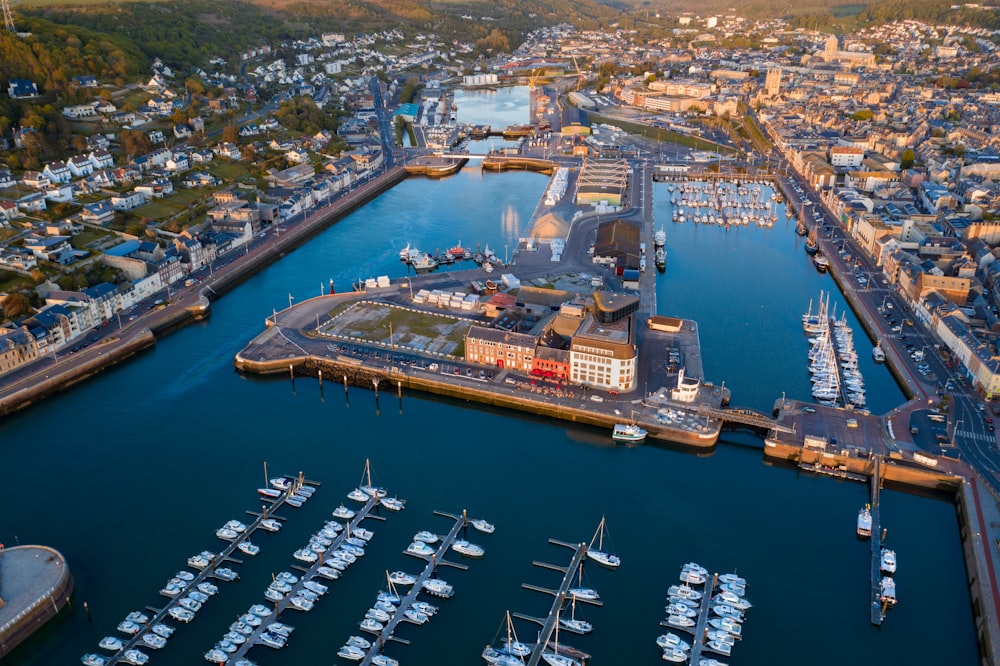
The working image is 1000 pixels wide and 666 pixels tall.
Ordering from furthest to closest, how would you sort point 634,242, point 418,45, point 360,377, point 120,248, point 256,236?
point 418,45 → point 256,236 → point 634,242 → point 120,248 → point 360,377

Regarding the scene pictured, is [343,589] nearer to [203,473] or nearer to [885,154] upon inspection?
[203,473]

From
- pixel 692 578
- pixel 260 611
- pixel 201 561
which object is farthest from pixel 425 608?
pixel 692 578

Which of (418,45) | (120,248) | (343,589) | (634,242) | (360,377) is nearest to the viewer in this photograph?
(343,589)

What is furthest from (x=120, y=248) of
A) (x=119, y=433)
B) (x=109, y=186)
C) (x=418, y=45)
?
(x=418, y=45)

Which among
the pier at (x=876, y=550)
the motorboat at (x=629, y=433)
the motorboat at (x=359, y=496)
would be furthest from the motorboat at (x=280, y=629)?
the pier at (x=876, y=550)

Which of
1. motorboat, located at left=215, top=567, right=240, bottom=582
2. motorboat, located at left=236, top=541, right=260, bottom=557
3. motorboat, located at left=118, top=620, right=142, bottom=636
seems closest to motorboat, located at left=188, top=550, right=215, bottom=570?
motorboat, located at left=215, top=567, right=240, bottom=582

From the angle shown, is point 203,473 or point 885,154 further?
point 885,154
